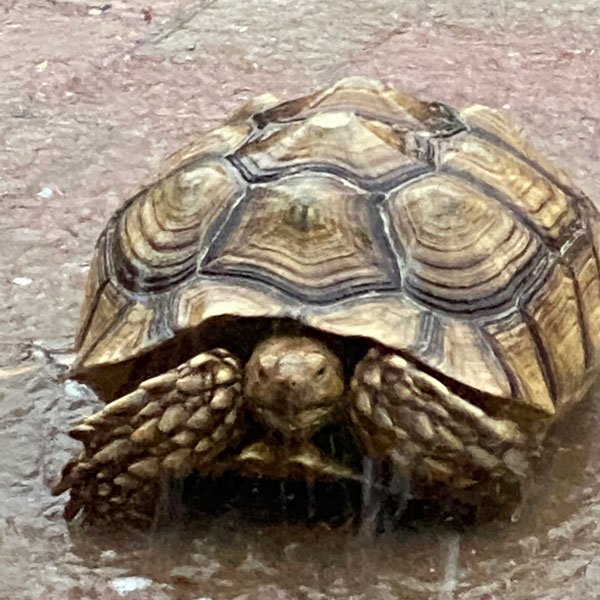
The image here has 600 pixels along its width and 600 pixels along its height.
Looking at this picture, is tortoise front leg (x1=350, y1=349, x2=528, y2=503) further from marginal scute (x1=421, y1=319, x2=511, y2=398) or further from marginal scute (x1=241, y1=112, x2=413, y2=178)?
marginal scute (x1=241, y1=112, x2=413, y2=178)

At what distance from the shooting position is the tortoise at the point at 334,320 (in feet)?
6.73

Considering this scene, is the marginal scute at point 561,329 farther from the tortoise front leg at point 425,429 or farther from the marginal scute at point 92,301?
the marginal scute at point 92,301

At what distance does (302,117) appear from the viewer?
2.40 m

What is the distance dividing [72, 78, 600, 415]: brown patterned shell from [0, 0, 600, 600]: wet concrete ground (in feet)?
0.86

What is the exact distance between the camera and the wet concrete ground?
7.12 feet

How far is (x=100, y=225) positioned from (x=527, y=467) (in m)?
1.39

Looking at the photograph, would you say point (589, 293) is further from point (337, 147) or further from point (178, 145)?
point (178, 145)

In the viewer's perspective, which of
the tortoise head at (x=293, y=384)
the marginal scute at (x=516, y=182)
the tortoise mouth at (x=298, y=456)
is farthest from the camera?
the marginal scute at (x=516, y=182)

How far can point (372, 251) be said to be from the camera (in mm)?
2121

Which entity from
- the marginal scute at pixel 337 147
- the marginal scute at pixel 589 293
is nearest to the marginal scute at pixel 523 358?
the marginal scute at pixel 589 293

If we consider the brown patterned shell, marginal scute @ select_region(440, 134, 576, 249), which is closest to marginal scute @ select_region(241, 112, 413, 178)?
the brown patterned shell

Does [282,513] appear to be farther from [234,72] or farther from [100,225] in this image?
[234,72]

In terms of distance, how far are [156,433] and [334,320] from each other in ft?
1.12

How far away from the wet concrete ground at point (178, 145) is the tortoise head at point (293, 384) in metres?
0.28
